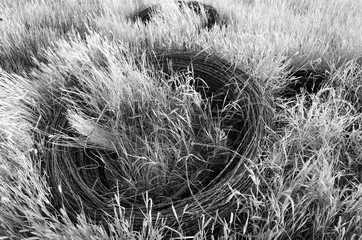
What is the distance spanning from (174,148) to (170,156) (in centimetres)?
13

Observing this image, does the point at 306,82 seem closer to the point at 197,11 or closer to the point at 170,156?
the point at 170,156

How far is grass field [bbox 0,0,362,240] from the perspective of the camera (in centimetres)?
134

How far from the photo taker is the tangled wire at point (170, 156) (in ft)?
4.62

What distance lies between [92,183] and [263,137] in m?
0.96

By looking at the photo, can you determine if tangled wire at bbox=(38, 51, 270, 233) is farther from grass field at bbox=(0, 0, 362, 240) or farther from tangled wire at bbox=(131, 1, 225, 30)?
tangled wire at bbox=(131, 1, 225, 30)

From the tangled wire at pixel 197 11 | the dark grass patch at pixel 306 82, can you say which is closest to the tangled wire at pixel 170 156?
the dark grass patch at pixel 306 82

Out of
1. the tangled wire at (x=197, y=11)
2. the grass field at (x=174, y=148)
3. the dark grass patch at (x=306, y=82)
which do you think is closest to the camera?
the grass field at (x=174, y=148)

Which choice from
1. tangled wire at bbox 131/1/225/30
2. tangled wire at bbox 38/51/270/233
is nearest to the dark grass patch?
tangled wire at bbox 38/51/270/233

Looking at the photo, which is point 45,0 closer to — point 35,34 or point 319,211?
point 35,34

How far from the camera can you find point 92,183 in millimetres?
1664

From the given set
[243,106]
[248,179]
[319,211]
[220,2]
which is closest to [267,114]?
[243,106]

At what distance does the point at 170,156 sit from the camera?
1.70 metres

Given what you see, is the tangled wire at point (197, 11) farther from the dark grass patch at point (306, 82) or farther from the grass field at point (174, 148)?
the dark grass patch at point (306, 82)

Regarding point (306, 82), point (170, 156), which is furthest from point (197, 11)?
point (170, 156)
